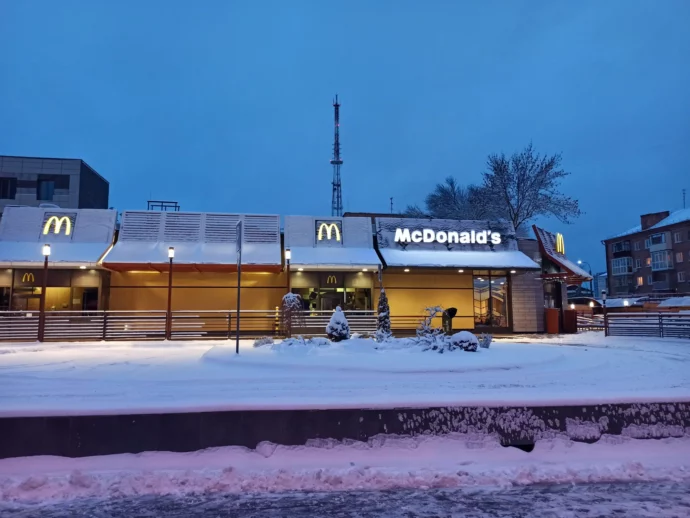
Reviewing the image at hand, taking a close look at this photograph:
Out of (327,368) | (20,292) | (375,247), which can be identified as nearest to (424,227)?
(375,247)

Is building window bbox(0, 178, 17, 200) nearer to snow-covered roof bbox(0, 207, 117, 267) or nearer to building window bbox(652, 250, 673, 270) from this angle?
snow-covered roof bbox(0, 207, 117, 267)

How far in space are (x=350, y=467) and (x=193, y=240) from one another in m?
17.8

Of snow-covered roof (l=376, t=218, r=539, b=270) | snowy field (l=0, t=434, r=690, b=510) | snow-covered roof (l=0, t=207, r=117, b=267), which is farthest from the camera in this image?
snow-covered roof (l=376, t=218, r=539, b=270)

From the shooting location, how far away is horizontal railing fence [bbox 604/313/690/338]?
66.2ft

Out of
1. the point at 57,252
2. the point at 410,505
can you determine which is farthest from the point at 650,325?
the point at 57,252

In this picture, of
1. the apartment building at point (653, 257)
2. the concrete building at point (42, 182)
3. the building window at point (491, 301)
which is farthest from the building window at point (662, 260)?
the concrete building at point (42, 182)

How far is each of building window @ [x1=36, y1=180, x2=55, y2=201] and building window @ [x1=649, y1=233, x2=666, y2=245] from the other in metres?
64.4

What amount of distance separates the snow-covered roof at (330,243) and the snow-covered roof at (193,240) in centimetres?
78

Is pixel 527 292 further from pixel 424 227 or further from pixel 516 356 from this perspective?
pixel 516 356

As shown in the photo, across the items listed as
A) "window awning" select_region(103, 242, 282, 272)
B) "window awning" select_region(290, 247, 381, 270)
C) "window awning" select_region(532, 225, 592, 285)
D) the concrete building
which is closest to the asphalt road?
"window awning" select_region(103, 242, 282, 272)

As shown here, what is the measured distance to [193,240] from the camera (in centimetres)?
2183

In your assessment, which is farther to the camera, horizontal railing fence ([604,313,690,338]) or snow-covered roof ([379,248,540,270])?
snow-covered roof ([379,248,540,270])

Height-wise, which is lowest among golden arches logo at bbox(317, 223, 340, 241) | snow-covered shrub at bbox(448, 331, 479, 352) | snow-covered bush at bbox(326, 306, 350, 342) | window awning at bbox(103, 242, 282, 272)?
snow-covered shrub at bbox(448, 331, 479, 352)

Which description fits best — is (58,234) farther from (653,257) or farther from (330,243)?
(653,257)
